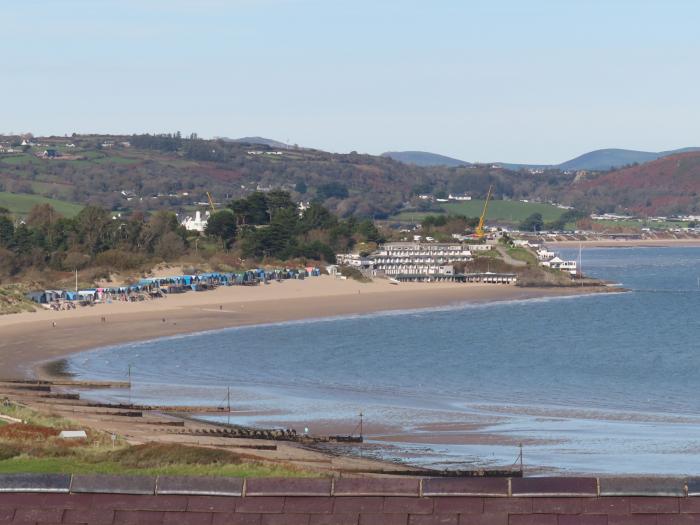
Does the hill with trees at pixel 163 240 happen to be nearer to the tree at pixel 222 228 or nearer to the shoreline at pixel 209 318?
the tree at pixel 222 228

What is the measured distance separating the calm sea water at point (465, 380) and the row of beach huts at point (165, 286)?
528 inches

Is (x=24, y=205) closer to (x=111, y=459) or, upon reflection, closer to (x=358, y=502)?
(x=111, y=459)

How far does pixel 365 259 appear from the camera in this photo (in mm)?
117312

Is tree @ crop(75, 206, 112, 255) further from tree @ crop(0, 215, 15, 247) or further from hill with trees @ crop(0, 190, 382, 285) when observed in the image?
tree @ crop(0, 215, 15, 247)

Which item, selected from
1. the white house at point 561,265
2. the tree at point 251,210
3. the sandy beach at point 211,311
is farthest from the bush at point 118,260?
the white house at point 561,265

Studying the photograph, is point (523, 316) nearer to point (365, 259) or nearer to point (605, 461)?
point (365, 259)

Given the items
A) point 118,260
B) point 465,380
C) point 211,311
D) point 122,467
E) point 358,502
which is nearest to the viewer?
point 358,502

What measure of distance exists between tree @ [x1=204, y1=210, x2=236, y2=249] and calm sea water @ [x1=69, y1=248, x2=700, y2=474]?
37633 millimetres

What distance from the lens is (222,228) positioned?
121 meters

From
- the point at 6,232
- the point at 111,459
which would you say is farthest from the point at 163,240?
the point at 111,459

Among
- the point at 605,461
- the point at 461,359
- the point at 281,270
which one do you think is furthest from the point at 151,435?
the point at 281,270

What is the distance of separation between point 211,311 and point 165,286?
1017cm

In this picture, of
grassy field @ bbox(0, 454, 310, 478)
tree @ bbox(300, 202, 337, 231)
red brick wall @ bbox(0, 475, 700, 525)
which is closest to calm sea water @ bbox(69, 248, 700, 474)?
grassy field @ bbox(0, 454, 310, 478)

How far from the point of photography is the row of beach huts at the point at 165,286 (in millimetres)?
80312
